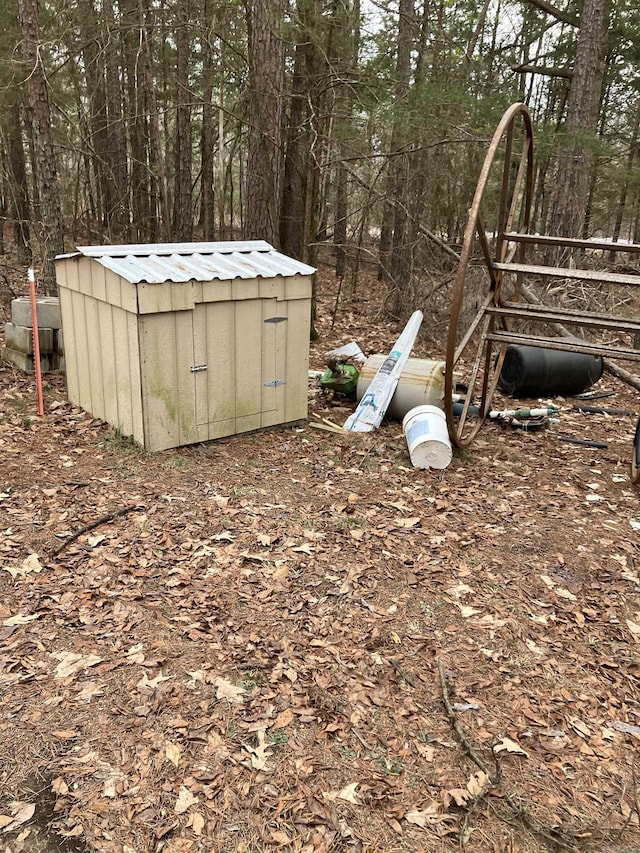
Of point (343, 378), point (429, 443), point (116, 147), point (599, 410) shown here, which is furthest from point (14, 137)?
point (599, 410)

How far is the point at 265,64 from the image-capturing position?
8.41 meters

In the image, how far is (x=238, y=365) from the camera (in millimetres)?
6395

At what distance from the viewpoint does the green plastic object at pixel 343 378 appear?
774 centimetres

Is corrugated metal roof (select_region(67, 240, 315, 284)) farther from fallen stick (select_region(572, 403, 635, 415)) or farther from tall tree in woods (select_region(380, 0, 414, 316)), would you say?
tall tree in woods (select_region(380, 0, 414, 316))

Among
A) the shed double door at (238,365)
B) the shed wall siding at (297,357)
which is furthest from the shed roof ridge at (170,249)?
the shed wall siding at (297,357)

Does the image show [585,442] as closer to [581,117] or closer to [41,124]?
[581,117]

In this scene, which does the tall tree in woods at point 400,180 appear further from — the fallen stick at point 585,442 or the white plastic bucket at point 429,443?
the white plastic bucket at point 429,443

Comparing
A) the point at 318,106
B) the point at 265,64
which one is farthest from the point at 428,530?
the point at 318,106

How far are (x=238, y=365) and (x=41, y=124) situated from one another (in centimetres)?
405

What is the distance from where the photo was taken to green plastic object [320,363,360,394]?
7738 millimetres

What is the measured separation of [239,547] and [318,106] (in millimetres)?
7298

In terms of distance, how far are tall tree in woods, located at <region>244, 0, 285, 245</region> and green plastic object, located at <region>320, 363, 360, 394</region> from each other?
2.33 metres

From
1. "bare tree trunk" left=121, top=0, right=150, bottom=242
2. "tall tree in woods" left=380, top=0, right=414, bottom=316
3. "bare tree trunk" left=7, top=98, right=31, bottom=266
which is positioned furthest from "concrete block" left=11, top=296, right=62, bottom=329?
"bare tree trunk" left=7, top=98, right=31, bottom=266

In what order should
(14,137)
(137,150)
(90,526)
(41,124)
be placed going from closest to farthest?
(90,526), (41,124), (14,137), (137,150)
